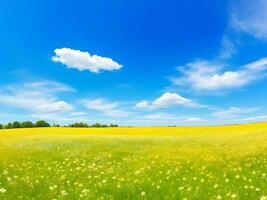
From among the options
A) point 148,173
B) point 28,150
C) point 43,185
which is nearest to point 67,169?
point 43,185

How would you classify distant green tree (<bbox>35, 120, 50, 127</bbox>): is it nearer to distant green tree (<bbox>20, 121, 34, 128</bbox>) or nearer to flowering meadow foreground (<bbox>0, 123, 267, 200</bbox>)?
distant green tree (<bbox>20, 121, 34, 128</bbox>)

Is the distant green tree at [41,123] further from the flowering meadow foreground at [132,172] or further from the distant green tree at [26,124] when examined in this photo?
the flowering meadow foreground at [132,172]

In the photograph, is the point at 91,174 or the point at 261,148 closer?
the point at 91,174

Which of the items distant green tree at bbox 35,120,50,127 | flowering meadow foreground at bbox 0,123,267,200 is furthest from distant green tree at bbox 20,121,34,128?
flowering meadow foreground at bbox 0,123,267,200

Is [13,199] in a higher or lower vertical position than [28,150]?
lower

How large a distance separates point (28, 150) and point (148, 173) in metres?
15.6

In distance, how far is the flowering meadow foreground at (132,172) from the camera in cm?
1691

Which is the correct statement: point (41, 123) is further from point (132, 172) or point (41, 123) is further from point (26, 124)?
point (132, 172)

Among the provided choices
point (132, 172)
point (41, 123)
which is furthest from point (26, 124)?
point (132, 172)

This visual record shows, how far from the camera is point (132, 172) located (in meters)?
22.0

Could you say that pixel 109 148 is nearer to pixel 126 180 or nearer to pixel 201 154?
pixel 201 154

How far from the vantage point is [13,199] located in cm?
1697

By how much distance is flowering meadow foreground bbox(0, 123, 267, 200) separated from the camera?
55.5ft

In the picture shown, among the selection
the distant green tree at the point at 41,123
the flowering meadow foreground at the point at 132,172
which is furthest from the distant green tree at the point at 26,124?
the flowering meadow foreground at the point at 132,172
